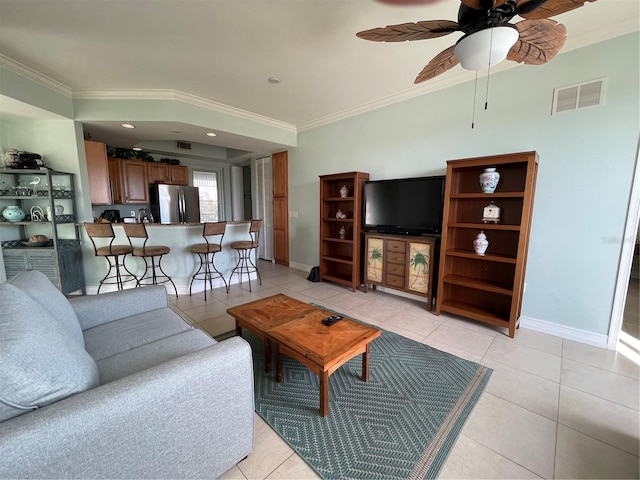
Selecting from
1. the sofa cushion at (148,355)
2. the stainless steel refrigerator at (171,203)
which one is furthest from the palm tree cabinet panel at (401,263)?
the stainless steel refrigerator at (171,203)

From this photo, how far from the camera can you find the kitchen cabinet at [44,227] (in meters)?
3.38

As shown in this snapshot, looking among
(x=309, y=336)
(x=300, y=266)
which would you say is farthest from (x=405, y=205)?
(x=300, y=266)

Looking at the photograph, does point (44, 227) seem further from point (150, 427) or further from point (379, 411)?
point (379, 411)

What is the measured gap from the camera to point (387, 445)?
56.8 inches

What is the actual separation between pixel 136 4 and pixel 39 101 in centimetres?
216

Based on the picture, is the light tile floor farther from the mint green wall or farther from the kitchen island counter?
the kitchen island counter

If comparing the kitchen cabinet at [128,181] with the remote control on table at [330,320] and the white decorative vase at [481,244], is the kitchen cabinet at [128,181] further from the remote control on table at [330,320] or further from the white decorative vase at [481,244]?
the white decorative vase at [481,244]

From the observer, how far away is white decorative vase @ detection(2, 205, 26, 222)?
335cm

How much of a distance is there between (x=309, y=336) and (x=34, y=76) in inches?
166

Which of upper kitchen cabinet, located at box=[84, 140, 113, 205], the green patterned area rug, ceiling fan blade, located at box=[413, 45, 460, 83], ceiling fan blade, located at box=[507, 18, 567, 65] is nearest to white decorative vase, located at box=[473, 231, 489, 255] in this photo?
the green patterned area rug

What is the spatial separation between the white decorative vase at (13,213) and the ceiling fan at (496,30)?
4670 millimetres

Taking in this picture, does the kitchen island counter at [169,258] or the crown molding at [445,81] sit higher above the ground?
the crown molding at [445,81]

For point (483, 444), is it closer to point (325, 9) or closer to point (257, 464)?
point (257, 464)

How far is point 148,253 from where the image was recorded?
3.38 metres
